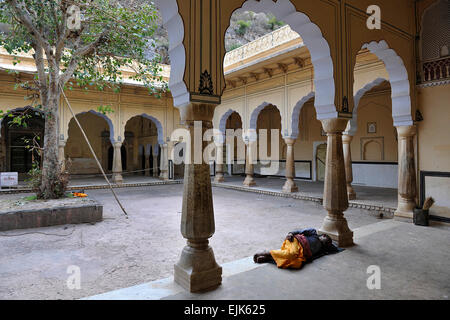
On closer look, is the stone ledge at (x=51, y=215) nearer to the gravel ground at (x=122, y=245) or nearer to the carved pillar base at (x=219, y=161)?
the gravel ground at (x=122, y=245)

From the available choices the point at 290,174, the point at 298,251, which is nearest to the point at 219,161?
the point at 290,174

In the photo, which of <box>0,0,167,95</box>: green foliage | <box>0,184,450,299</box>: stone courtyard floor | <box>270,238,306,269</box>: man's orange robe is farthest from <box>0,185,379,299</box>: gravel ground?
<box>0,0,167,95</box>: green foliage

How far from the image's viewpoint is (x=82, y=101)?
12461mm

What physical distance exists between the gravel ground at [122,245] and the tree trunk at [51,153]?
1.38m

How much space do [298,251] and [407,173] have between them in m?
3.70

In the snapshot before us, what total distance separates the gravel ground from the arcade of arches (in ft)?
3.46

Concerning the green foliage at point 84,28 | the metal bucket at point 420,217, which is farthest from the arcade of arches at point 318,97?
the green foliage at point 84,28

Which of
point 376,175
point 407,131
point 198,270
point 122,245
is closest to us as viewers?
point 198,270

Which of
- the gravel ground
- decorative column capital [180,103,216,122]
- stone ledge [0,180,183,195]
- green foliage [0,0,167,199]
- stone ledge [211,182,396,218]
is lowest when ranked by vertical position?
the gravel ground

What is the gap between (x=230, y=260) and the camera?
393 cm

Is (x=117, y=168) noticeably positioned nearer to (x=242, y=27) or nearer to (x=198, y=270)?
(x=198, y=270)

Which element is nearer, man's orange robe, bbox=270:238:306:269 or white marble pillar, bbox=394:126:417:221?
man's orange robe, bbox=270:238:306:269

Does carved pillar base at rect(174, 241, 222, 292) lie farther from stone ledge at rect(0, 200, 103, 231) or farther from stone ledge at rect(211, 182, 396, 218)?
stone ledge at rect(211, 182, 396, 218)

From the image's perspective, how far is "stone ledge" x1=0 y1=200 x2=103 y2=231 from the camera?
5605mm
